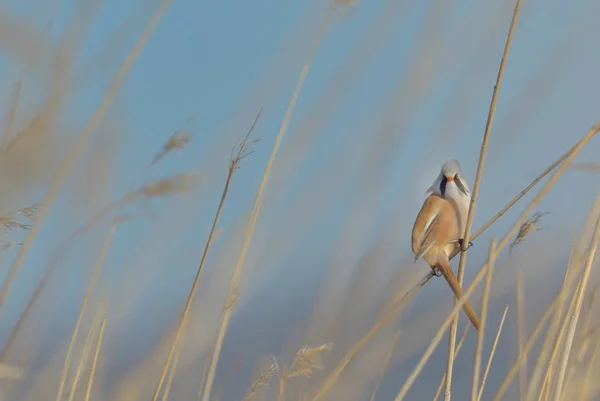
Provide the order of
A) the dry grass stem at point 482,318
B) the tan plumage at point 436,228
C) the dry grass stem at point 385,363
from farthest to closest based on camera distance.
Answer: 1. the tan plumage at point 436,228
2. the dry grass stem at point 385,363
3. the dry grass stem at point 482,318

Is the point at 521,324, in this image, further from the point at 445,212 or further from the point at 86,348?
the point at 86,348

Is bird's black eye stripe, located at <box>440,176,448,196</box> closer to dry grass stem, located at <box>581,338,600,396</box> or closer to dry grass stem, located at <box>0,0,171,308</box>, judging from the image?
dry grass stem, located at <box>581,338,600,396</box>

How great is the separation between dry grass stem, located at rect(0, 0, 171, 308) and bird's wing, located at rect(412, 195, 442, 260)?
1293mm

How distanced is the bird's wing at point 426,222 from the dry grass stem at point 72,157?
1293 millimetres

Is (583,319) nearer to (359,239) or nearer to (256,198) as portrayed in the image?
(359,239)

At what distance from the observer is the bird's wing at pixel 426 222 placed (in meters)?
2.43

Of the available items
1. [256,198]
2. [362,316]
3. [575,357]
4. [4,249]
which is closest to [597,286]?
[575,357]

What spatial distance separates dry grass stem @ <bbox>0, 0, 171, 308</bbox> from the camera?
1.33 m

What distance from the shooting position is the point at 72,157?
139 centimetres

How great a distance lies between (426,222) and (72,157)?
142 centimetres

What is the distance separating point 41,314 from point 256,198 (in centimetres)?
75

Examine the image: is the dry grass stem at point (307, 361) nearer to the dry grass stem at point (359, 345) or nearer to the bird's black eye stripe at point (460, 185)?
the dry grass stem at point (359, 345)

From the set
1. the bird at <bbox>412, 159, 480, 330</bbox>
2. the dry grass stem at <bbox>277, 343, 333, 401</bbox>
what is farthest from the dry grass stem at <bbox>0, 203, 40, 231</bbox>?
A: the bird at <bbox>412, 159, 480, 330</bbox>

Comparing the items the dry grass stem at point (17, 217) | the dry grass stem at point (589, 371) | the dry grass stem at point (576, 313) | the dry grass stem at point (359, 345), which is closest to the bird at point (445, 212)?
the dry grass stem at point (589, 371)
